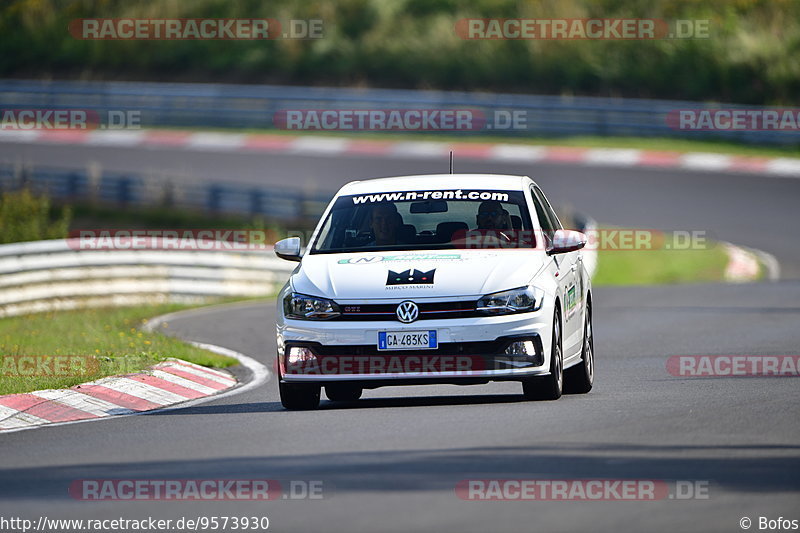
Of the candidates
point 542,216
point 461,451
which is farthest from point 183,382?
point 461,451

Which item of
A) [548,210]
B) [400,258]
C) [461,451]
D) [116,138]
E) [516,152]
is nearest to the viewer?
[461,451]

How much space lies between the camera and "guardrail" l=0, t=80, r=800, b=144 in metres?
38.8

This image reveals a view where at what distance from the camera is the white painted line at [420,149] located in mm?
38125

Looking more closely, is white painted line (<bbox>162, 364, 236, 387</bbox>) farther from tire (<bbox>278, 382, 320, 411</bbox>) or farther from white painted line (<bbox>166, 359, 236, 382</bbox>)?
tire (<bbox>278, 382, 320, 411</bbox>)

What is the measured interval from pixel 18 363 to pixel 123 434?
427 cm

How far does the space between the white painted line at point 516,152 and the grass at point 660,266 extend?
7993 mm

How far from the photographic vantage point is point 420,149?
38562 millimetres

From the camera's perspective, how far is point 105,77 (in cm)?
4897

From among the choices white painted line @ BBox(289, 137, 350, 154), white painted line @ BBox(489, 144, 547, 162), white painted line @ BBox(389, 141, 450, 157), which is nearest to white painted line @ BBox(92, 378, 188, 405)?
white painted line @ BBox(489, 144, 547, 162)

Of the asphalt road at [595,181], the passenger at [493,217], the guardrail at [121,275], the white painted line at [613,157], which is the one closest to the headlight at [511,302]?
the passenger at [493,217]

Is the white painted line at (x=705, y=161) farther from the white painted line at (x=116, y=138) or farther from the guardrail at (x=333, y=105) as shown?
the white painted line at (x=116, y=138)

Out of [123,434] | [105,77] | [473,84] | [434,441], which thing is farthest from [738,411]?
[105,77]

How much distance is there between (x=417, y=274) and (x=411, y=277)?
56 millimetres

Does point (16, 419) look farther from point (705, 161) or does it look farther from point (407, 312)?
point (705, 161)
